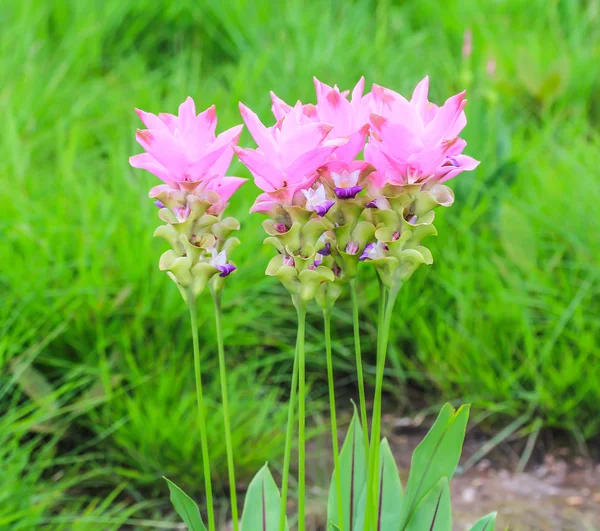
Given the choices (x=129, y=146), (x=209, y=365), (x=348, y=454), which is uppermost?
(x=129, y=146)

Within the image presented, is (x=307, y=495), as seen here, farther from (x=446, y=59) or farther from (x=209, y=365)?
(x=446, y=59)

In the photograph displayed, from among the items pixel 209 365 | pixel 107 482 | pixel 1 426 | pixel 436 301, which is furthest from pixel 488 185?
pixel 1 426

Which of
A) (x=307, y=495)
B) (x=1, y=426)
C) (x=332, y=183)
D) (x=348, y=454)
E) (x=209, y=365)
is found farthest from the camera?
(x=209, y=365)

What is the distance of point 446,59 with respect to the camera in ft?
8.04

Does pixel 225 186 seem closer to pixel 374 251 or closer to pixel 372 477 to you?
pixel 374 251

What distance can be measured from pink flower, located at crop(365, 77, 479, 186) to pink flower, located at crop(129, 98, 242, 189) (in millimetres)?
113

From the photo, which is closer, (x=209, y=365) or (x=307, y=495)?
(x=307, y=495)

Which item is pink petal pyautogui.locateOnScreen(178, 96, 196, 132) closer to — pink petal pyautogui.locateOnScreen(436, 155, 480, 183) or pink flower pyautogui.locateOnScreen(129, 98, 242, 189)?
pink flower pyautogui.locateOnScreen(129, 98, 242, 189)

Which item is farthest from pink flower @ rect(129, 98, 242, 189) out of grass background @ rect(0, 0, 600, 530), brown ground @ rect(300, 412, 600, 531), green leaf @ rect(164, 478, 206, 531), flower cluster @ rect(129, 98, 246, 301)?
brown ground @ rect(300, 412, 600, 531)

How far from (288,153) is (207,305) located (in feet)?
3.10

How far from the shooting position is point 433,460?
77 cm

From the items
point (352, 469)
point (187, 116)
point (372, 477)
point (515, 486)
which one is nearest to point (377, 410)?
point (372, 477)

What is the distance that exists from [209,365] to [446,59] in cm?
143

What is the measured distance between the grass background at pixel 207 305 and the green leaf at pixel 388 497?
19.8 inches
